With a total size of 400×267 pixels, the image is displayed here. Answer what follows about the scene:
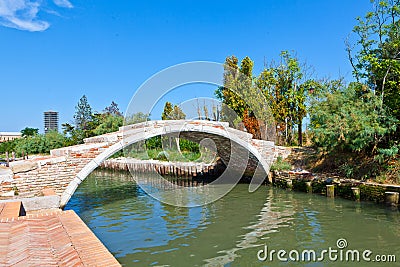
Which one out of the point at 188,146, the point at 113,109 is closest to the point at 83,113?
the point at 113,109

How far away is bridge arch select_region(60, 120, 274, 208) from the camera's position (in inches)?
292

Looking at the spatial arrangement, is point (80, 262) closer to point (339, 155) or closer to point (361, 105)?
point (361, 105)

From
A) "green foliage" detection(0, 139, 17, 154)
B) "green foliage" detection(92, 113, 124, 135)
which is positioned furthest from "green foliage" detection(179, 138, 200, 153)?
"green foliage" detection(0, 139, 17, 154)

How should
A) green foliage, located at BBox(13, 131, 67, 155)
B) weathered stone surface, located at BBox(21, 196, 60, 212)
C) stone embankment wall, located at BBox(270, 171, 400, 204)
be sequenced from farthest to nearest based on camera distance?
green foliage, located at BBox(13, 131, 67, 155)
stone embankment wall, located at BBox(270, 171, 400, 204)
weathered stone surface, located at BBox(21, 196, 60, 212)

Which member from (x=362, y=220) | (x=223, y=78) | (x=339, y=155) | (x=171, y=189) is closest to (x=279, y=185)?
(x=339, y=155)

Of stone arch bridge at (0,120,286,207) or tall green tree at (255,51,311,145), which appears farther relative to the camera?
tall green tree at (255,51,311,145)

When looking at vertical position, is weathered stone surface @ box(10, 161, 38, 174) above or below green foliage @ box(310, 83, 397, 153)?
below

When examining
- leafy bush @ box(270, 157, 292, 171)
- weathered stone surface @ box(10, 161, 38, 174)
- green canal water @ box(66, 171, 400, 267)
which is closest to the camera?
green canal water @ box(66, 171, 400, 267)

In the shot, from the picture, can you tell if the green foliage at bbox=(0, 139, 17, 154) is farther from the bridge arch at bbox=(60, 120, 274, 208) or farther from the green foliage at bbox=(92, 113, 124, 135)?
the bridge arch at bbox=(60, 120, 274, 208)

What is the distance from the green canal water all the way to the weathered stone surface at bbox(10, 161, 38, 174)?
5.54 ft

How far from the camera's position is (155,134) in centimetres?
895

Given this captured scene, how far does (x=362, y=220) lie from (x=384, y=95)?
4609 mm

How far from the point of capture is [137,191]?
1091cm

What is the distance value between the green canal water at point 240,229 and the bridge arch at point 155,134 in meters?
0.95
